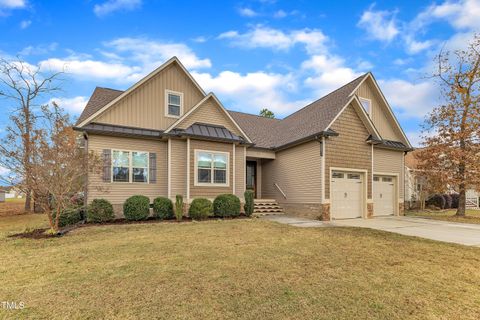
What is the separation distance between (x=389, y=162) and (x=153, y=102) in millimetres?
14059

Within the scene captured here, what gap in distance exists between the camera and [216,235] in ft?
26.9

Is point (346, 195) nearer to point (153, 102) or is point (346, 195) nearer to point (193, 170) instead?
point (193, 170)

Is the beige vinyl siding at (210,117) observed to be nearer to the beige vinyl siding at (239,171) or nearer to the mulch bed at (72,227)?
the beige vinyl siding at (239,171)

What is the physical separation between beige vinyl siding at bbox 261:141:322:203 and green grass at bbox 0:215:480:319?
561 cm

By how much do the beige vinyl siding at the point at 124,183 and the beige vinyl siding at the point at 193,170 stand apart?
1633mm

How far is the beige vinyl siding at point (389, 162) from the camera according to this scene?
15.4m

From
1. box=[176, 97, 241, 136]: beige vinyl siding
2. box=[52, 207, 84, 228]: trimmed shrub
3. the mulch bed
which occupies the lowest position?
the mulch bed

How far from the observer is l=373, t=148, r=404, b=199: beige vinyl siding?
15.4 metres

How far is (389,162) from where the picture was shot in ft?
52.0

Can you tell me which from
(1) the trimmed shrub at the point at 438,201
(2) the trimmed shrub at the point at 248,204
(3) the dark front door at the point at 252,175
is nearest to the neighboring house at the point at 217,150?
(2) the trimmed shrub at the point at 248,204

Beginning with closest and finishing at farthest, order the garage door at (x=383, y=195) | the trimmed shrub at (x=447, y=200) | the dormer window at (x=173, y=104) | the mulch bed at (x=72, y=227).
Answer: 1. the mulch bed at (x=72, y=227)
2. the dormer window at (x=173, y=104)
3. the garage door at (x=383, y=195)
4. the trimmed shrub at (x=447, y=200)

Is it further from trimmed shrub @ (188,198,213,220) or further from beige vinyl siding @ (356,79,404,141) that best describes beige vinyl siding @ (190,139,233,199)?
beige vinyl siding @ (356,79,404,141)

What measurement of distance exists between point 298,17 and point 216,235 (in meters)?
12.9

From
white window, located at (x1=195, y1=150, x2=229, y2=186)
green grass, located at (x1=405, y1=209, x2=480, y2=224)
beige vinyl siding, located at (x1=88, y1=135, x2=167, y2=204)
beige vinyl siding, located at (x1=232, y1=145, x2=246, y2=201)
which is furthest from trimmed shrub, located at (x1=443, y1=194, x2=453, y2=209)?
beige vinyl siding, located at (x1=88, y1=135, x2=167, y2=204)
